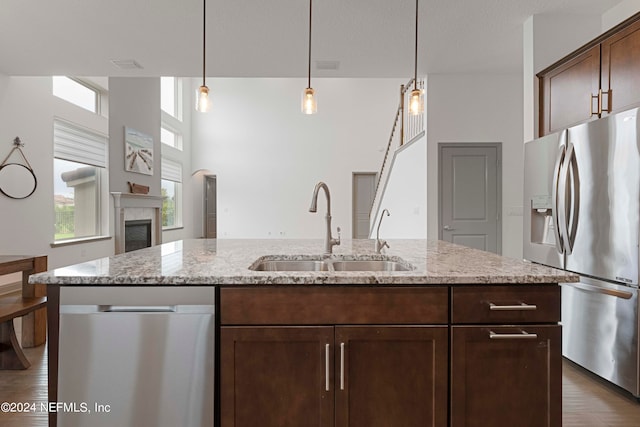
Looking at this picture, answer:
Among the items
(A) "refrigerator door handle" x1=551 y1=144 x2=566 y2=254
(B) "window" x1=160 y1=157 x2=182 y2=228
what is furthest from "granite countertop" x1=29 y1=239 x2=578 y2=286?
(B) "window" x1=160 y1=157 x2=182 y2=228

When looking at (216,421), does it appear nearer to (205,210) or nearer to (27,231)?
(27,231)

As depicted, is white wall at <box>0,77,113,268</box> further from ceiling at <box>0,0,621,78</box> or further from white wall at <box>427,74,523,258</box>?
white wall at <box>427,74,523,258</box>

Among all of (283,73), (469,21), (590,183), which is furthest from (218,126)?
(590,183)

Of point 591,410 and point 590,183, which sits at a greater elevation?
point 590,183

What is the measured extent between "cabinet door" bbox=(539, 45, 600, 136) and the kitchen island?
5.78 feet

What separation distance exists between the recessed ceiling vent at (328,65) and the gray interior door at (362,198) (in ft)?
17.8

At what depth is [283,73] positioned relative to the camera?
4730 millimetres

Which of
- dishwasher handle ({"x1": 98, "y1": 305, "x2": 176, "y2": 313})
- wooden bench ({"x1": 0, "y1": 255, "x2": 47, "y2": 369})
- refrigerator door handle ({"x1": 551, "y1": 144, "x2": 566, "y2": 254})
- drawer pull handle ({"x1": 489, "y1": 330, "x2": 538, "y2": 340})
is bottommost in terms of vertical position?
wooden bench ({"x1": 0, "y1": 255, "x2": 47, "y2": 369})

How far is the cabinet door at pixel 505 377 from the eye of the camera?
136cm

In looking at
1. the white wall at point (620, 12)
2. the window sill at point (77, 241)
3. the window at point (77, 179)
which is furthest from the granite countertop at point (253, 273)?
the window at point (77, 179)

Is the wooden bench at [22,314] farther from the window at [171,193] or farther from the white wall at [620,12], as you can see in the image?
A: the window at [171,193]

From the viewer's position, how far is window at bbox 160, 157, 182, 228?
9.15 m

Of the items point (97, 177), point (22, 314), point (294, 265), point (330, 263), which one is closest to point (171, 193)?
point (97, 177)

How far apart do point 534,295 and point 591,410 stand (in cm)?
133
